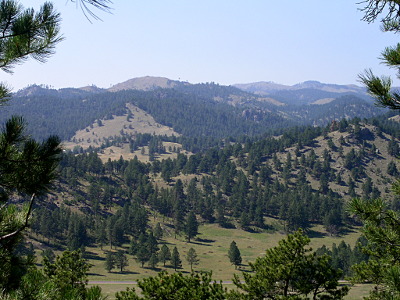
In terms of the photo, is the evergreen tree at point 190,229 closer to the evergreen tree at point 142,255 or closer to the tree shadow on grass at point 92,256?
the evergreen tree at point 142,255

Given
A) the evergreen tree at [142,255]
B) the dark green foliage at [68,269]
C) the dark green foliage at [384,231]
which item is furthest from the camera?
the evergreen tree at [142,255]

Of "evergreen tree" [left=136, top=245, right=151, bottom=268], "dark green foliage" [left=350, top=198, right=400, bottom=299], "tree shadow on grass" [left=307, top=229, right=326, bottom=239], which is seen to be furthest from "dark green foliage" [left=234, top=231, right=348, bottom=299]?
"tree shadow on grass" [left=307, top=229, right=326, bottom=239]

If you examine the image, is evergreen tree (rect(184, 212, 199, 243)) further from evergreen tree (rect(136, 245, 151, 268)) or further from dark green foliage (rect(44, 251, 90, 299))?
dark green foliage (rect(44, 251, 90, 299))

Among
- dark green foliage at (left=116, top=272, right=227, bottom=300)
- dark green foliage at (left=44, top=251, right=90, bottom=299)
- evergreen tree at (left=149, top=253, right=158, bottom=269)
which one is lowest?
evergreen tree at (left=149, top=253, right=158, bottom=269)

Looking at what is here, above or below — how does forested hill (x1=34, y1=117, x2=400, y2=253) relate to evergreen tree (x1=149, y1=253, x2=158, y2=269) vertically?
above

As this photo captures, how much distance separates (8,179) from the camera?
8.10 m

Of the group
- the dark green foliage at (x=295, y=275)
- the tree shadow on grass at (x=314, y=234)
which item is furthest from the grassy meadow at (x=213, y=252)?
the dark green foliage at (x=295, y=275)

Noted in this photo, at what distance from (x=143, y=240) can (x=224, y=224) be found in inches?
1832

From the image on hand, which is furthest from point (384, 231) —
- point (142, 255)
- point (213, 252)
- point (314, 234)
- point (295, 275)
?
point (314, 234)

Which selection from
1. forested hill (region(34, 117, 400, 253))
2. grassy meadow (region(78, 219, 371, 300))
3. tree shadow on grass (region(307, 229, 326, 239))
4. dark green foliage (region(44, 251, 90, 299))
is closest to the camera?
dark green foliage (region(44, 251, 90, 299))

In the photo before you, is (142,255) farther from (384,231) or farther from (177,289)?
(384,231)

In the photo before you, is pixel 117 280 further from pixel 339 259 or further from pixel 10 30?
pixel 10 30

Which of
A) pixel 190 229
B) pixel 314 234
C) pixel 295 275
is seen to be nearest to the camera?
pixel 295 275

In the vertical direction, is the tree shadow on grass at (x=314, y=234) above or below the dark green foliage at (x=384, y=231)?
below
